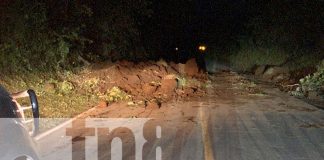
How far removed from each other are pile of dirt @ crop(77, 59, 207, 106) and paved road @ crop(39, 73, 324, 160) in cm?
160

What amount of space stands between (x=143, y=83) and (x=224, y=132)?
10.7 meters

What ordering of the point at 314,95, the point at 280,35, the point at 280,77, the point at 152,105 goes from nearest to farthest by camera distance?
the point at 152,105
the point at 314,95
the point at 280,77
the point at 280,35

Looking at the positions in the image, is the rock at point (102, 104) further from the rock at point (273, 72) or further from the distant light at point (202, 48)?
the distant light at point (202, 48)

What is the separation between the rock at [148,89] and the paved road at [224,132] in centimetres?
219

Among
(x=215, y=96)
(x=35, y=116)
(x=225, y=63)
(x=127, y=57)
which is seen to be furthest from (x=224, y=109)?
(x=225, y=63)

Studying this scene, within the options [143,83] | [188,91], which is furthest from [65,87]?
[188,91]

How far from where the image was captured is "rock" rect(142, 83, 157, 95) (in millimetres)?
19639

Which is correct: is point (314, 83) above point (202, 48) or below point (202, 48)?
below

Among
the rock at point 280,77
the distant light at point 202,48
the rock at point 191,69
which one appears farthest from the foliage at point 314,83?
the distant light at point 202,48

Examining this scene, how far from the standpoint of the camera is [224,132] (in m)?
11.4

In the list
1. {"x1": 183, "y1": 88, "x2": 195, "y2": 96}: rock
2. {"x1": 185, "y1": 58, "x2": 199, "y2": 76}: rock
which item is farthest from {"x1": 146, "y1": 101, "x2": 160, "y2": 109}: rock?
{"x1": 185, "y1": 58, "x2": 199, "y2": 76}: rock

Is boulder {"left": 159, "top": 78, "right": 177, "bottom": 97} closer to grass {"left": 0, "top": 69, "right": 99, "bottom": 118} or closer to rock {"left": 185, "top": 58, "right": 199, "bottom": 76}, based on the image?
grass {"left": 0, "top": 69, "right": 99, "bottom": 118}

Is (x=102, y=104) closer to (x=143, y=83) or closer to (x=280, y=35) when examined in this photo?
(x=143, y=83)

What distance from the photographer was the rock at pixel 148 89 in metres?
19.6
